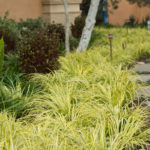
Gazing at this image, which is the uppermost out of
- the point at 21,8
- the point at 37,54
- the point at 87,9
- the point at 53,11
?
the point at 87,9

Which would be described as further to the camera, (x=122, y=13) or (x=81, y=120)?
(x=122, y=13)

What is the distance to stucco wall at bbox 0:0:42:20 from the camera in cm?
1195

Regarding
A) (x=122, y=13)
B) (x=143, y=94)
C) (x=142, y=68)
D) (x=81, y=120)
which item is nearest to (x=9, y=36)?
(x=142, y=68)

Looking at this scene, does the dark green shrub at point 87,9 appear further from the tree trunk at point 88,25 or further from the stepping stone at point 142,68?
the stepping stone at point 142,68

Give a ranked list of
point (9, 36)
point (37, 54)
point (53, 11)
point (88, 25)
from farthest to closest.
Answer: point (53, 11) → point (88, 25) → point (9, 36) → point (37, 54)

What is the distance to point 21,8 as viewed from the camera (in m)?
12.6

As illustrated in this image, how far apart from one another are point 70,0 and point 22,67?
25.4 feet

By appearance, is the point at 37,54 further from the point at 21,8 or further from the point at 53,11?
the point at 53,11

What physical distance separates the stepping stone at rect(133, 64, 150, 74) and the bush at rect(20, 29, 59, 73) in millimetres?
2285

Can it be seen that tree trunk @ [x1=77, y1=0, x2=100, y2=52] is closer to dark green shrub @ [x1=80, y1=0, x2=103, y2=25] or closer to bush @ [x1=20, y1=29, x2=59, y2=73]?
bush @ [x1=20, y1=29, x2=59, y2=73]

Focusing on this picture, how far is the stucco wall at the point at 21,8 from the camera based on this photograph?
1195cm

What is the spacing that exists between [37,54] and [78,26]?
678cm

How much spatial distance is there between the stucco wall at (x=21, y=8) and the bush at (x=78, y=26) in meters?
1.54

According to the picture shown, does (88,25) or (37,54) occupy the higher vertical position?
(88,25)
